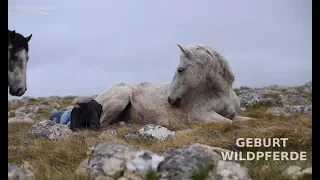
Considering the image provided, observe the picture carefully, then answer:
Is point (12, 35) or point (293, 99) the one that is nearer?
point (12, 35)

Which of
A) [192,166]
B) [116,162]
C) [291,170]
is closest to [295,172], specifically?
[291,170]

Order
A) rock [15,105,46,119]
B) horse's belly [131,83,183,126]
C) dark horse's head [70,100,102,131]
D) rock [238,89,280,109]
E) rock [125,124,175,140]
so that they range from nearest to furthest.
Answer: rock [125,124,175,140] < rock [15,105,46,119] < dark horse's head [70,100,102,131] < horse's belly [131,83,183,126] < rock [238,89,280,109]

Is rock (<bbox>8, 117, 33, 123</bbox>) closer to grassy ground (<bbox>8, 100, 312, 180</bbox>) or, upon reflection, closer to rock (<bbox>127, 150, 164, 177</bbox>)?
grassy ground (<bbox>8, 100, 312, 180</bbox>)

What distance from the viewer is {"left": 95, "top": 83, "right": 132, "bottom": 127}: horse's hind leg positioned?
612cm

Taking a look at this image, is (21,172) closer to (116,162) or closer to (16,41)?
(116,162)

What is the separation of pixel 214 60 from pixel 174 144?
1424mm

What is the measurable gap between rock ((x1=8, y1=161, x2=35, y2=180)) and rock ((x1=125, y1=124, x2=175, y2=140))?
1.09m

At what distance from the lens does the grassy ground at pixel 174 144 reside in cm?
402

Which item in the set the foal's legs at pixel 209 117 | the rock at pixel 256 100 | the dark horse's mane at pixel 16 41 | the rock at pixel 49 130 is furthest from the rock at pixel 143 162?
the rock at pixel 256 100

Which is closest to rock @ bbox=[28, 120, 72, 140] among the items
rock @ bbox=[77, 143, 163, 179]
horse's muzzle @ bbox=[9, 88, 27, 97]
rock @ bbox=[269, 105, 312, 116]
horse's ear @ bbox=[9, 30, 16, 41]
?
horse's muzzle @ bbox=[9, 88, 27, 97]

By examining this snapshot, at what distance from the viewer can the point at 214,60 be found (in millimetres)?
5609

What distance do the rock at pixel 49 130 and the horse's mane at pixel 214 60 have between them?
1.55 meters
